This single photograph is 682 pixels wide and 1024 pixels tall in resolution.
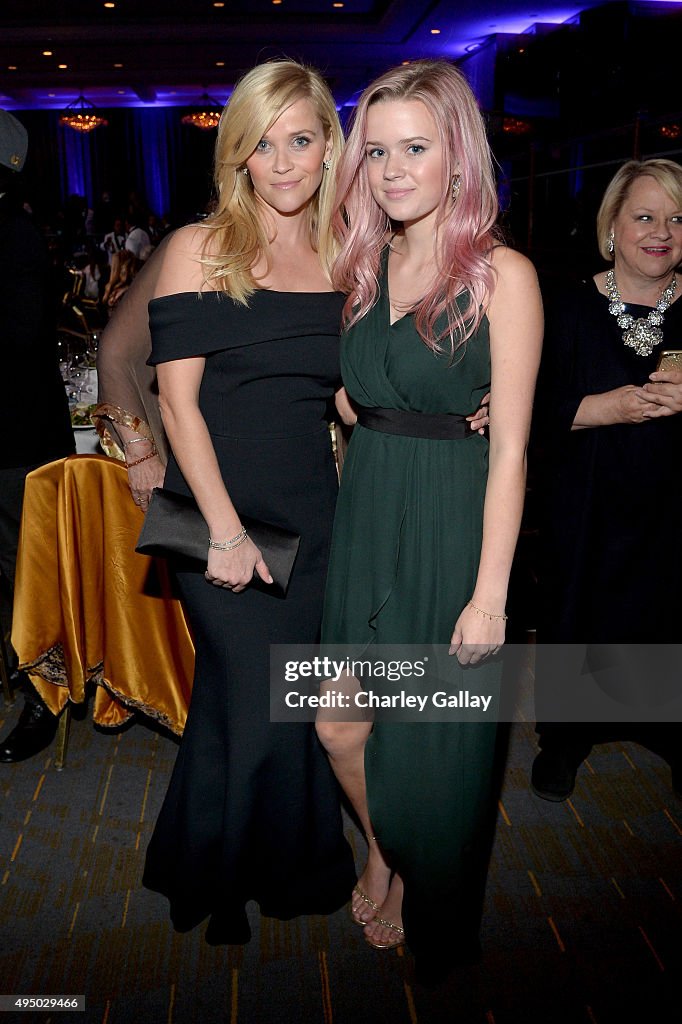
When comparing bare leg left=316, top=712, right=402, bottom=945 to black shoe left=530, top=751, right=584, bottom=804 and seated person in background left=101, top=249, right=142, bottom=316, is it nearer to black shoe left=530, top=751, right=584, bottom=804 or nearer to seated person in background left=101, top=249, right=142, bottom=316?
black shoe left=530, top=751, right=584, bottom=804

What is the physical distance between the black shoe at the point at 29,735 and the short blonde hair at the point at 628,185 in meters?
2.10

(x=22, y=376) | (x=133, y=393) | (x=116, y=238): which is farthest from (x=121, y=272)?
(x=116, y=238)

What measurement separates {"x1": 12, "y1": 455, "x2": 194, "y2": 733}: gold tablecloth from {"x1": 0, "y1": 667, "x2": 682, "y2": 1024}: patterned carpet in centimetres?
30

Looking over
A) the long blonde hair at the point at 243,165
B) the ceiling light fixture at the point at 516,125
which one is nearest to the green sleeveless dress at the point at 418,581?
the long blonde hair at the point at 243,165

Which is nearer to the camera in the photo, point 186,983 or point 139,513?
point 186,983

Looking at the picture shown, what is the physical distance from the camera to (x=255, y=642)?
177 cm

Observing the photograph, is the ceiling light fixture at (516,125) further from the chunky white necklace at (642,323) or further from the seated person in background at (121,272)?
the chunky white necklace at (642,323)

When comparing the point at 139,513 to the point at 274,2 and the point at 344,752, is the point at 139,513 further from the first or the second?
the point at 274,2

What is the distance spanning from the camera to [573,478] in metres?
2.25

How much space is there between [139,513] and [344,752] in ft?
2.99

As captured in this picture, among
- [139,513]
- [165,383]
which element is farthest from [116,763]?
[165,383]

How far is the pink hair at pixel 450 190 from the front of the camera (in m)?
1.44

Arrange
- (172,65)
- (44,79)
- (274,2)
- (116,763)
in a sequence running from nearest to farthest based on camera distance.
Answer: (116,763), (274,2), (172,65), (44,79)

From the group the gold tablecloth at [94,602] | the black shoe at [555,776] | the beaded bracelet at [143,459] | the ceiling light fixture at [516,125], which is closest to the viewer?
the beaded bracelet at [143,459]
